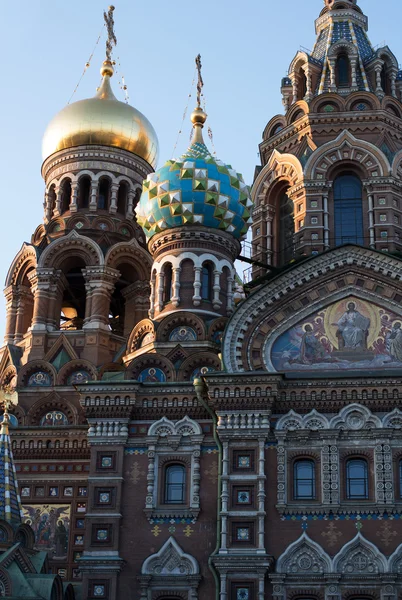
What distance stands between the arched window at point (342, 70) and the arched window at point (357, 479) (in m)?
8.57

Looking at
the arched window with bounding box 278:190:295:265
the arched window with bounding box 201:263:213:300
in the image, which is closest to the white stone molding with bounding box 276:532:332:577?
the arched window with bounding box 201:263:213:300

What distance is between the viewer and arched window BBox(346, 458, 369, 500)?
50.7 ft

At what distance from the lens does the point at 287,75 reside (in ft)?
72.5

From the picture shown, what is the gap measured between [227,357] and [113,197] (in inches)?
286

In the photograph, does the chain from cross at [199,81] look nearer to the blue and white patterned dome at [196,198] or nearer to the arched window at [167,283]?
the blue and white patterned dome at [196,198]

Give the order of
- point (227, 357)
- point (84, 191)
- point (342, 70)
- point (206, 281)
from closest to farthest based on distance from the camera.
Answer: point (227, 357) → point (206, 281) → point (342, 70) → point (84, 191)

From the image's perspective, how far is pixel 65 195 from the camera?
23172 millimetres

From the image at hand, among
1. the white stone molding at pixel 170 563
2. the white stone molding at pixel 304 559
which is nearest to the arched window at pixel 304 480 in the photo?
the white stone molding at pixel 304 559

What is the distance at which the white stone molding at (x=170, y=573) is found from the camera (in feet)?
49.8

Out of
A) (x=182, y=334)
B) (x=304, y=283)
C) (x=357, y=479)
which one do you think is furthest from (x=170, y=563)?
(x=304, y=283)

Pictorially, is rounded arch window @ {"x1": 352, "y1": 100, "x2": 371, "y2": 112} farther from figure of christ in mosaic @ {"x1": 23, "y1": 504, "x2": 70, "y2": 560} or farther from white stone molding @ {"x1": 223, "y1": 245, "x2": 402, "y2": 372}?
figure of christ in mosaic @ {"x1": 23, "y1": 504, "x2": 70, "y2": 560}

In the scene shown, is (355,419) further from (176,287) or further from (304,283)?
(176,287)

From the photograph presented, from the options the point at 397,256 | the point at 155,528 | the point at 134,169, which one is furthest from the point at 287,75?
the point at 155,528

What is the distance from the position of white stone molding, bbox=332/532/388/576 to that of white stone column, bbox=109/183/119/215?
32.7 ft
